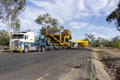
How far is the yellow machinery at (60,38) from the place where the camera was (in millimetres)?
62975

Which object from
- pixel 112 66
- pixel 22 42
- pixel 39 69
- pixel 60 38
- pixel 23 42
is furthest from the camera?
pixel 60 38

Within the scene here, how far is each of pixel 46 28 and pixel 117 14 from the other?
46.6 metres

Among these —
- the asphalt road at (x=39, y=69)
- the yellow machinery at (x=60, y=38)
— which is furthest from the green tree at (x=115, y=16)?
the asphalt road at (x=39, y=69)

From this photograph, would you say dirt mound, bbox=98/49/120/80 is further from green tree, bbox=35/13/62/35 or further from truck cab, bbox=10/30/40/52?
Result: green tree, bbox=35/13/62/35

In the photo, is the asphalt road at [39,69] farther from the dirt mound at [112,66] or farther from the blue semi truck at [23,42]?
the blue semi truck at [23,42]

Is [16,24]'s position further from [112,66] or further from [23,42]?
[112,66]

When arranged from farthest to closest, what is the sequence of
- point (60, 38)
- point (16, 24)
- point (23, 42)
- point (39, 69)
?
point (16, 24), point (60, 38), point (23, 42), point (39, 69)

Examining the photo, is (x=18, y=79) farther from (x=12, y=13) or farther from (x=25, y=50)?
(x=12, y=13)

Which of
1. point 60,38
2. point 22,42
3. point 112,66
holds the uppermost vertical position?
point 60,38

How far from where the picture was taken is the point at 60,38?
64062 mm

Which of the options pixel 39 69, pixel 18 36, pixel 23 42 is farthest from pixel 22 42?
pixel 39 69

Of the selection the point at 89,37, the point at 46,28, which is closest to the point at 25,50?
the point at 46,28

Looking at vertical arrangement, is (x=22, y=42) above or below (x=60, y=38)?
below

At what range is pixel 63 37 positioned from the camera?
64.9 m
